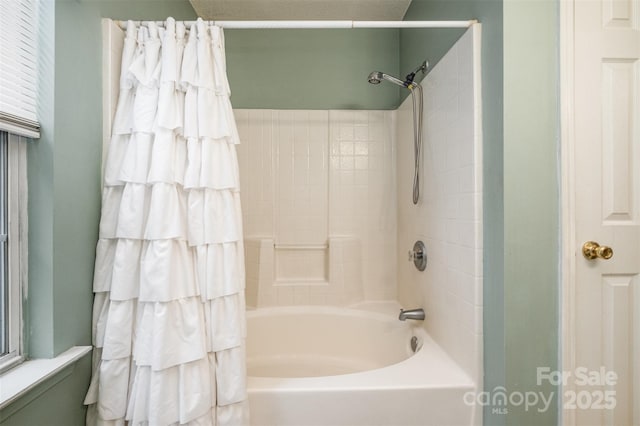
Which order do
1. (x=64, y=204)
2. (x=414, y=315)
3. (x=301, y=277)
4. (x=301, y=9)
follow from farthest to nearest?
(x=301, y=277), (x=301, y=9), (x=414, y=315), (x=64, y=204)

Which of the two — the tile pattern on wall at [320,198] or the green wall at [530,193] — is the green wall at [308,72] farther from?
the green wall at [530,193]

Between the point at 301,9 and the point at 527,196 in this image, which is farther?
the point at 301,9

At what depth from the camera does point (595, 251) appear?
98 centimetres

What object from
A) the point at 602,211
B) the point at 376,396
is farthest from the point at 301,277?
the point at 602,211

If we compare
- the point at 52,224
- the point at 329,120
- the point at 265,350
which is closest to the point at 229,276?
the point at 52,224

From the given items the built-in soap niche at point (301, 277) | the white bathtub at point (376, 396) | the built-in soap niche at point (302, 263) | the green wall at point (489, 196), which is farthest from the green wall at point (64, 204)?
the built-in soap niche at point (302, 263)

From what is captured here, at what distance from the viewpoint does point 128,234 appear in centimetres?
106

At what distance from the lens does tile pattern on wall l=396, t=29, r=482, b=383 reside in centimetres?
114

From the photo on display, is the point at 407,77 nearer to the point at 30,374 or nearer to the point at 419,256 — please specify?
the point at 419,256

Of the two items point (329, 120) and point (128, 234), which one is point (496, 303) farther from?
point (329, 120)

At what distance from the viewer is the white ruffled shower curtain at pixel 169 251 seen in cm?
101

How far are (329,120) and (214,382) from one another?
1737mm

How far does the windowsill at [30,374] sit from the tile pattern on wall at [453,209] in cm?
140

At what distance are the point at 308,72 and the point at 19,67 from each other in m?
1.67
